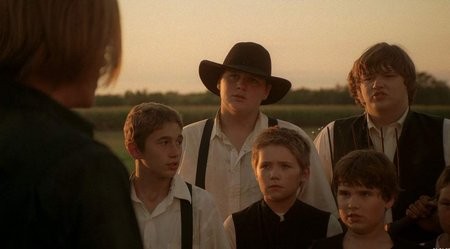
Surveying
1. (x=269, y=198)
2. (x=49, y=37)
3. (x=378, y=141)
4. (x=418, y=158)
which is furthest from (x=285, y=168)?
(x=49, y=37)

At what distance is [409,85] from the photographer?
4.43 metres

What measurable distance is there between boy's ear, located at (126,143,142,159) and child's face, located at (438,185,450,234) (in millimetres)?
1662

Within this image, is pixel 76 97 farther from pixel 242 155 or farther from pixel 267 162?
pixel 242 155

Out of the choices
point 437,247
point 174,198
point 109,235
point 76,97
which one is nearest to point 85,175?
point 109,235

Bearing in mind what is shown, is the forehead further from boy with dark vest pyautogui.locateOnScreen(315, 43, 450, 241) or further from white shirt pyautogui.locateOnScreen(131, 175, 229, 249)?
boy with dark vest pyautogui.locateOnScreen(315, 43, 450, 241)

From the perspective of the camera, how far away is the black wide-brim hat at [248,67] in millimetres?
4707

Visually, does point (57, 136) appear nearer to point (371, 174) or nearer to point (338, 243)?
point (338, 243)

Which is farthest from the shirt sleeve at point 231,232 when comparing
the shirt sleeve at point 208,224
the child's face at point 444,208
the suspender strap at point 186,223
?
the child's face at point 444,208

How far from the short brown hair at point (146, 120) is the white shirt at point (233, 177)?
0.41m

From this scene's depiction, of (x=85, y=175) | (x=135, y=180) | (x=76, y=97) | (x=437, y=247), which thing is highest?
(x=76, y=97)

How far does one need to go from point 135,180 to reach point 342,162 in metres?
1.15

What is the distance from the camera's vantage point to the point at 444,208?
13.0 ft

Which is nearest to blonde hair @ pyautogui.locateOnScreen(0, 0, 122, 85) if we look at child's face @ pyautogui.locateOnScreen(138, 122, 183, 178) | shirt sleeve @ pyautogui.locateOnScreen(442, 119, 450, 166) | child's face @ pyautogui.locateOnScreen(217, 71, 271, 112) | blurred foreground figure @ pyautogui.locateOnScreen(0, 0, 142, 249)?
blurred foreground figure @ pyautogui.locateOnScreen(0, 0, 142, 249)

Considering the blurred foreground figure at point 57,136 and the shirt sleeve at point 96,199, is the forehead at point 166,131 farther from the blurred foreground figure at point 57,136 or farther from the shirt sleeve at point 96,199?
the shirt sleeve at point 96,199
